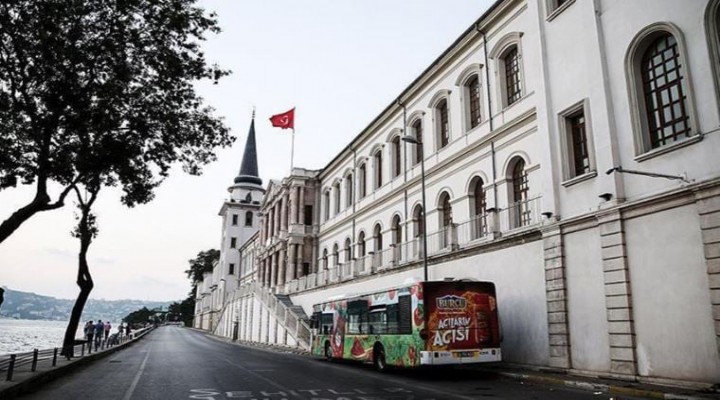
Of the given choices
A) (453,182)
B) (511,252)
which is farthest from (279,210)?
(511,252)

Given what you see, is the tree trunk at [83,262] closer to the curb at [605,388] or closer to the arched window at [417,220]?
the arched window at [417,220]

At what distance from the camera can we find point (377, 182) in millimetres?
34688

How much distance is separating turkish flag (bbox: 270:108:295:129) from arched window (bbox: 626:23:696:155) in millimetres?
34029

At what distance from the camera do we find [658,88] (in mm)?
13867

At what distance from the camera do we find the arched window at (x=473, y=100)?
23.8 metres

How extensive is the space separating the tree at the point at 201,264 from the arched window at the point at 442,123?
10003cm

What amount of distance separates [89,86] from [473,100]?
15.9 metres

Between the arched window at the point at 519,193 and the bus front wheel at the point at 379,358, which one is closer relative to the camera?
the bus front wheel at the point at 379,358

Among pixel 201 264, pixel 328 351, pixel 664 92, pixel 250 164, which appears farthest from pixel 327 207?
pixel 201 264

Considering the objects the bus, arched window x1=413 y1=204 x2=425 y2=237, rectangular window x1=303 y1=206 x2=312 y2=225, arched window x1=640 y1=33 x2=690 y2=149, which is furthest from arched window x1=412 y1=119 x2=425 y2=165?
rectangular window x1=303 y1=206 x2=312 y2=225

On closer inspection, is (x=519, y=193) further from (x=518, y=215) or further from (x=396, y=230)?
(x=396, y=230)

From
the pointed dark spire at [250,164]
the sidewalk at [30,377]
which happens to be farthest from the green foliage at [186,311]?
the sidewalk at [30,377]

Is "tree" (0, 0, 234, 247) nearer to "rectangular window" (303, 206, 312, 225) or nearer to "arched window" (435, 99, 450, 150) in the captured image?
"arched window" (435, 99, 450, 150)

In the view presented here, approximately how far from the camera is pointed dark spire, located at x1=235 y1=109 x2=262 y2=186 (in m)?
94.7
